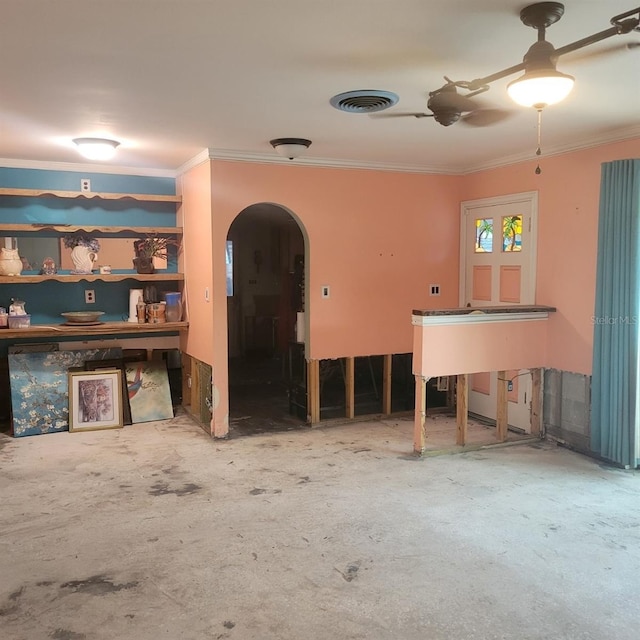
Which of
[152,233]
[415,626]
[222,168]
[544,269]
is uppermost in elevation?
[222,168]

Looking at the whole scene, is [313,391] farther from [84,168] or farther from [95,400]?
[84,168]

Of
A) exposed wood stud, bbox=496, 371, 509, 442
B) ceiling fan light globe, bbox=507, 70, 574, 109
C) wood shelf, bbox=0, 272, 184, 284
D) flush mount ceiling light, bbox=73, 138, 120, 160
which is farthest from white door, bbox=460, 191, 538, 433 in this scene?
flush mount ceiling light, bbox=73, 138, 120, 160

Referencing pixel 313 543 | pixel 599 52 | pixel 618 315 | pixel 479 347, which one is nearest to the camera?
pixel 599 52

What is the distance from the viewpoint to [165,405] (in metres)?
5.57

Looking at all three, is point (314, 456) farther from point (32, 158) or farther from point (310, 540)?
point (32, 158)

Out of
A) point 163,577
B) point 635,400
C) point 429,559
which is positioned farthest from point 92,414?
point 635,400

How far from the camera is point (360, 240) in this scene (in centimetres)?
539

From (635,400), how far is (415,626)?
2.57 m

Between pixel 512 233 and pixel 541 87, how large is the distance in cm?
313

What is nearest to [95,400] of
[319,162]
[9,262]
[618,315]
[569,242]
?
[9,262]

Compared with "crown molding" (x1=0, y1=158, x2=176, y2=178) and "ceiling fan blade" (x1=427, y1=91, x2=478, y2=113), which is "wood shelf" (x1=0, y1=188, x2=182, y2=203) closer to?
"crown molding" (x1=0, y1=158, x2=176, y2=178)

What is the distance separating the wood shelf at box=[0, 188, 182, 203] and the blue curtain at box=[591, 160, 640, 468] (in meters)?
3.63

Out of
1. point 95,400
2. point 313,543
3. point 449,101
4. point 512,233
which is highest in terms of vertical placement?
point 449,101

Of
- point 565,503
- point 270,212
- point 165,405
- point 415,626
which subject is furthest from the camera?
point 270,212
